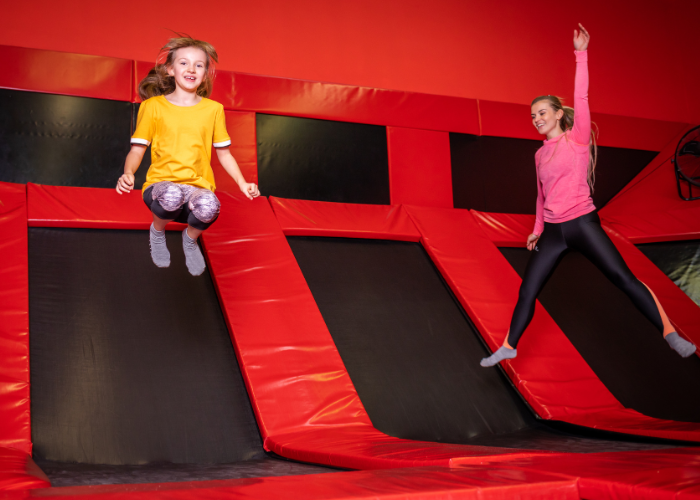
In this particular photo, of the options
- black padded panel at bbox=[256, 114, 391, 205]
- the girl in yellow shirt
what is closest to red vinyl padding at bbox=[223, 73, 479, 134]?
black padded panel at bbox=[256, 114, 391, 205]

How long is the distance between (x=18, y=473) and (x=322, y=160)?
2.75m

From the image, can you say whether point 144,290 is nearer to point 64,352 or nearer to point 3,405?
point 64,352

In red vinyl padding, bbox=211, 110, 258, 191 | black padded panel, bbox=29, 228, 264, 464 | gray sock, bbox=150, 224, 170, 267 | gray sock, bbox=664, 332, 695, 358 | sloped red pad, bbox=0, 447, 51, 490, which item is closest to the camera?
sloped red pad, bbox=0, 447, 51, 490

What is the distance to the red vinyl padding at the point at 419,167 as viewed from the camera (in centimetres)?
380

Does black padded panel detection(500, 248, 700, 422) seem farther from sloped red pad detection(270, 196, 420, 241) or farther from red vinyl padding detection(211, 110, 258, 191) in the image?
red vinyl padding detection(211, 110, 258, 191)

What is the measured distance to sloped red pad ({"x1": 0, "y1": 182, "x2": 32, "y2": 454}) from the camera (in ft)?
5.31

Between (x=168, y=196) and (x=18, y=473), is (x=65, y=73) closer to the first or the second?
(x=168, y=196)

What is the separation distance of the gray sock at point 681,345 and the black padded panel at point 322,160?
7.00ft

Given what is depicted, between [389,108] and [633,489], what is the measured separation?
128 inches

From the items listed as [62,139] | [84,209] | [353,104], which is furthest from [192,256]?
[353,104]

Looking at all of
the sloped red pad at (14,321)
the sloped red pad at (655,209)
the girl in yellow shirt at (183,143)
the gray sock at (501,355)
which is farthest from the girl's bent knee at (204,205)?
the sloped red pad at (655,209)

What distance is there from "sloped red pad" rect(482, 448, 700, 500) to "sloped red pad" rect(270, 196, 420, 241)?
6.43 ft

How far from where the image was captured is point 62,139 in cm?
304

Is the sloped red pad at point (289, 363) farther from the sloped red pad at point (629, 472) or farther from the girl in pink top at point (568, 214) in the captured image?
the girl in pink top at point (568, 214)
